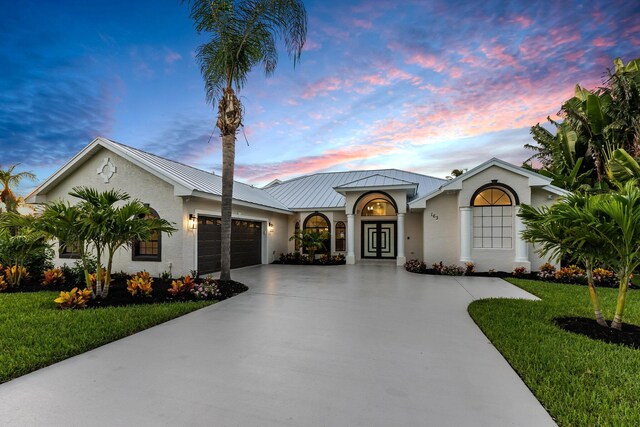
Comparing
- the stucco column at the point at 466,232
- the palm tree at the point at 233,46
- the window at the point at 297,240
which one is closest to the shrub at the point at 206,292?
the palm tree at the point at 233,46

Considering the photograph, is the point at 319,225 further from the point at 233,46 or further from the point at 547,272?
the point at 547,272

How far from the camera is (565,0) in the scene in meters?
7.77

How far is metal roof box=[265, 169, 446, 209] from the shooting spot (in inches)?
671

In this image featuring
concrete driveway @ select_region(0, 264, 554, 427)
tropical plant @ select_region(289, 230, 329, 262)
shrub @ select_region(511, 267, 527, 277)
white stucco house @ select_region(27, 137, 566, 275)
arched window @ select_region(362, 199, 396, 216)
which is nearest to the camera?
concrete driveway @ select_region(0, 264, 554, 427)

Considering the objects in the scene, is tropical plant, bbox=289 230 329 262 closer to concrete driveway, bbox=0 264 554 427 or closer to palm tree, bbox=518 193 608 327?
concrete driveway, bbox=0 264 554 427

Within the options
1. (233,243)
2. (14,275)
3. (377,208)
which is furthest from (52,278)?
(377,208)

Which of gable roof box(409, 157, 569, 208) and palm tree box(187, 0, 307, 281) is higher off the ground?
palm tree box(187, 0, 307, 281)

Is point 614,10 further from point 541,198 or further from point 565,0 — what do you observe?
point 541,198

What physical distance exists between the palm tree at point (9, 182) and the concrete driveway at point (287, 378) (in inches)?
774

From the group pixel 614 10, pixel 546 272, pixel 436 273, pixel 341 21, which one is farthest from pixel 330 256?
pixel 614 10

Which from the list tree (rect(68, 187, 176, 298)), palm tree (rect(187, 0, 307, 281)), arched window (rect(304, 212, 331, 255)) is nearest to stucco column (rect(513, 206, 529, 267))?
arched window (rect(304, 212, 331, 255))

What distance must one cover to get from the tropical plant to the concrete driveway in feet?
31.6

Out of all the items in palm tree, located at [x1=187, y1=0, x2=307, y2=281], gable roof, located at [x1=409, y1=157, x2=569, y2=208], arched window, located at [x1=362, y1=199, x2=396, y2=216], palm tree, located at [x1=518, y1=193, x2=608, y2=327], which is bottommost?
palm tree, located at [x1=518, y1=193, x2=608, y2=327]

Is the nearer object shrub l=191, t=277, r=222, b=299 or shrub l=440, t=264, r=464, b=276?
shrub l=191, t=277, r=222, b=299
